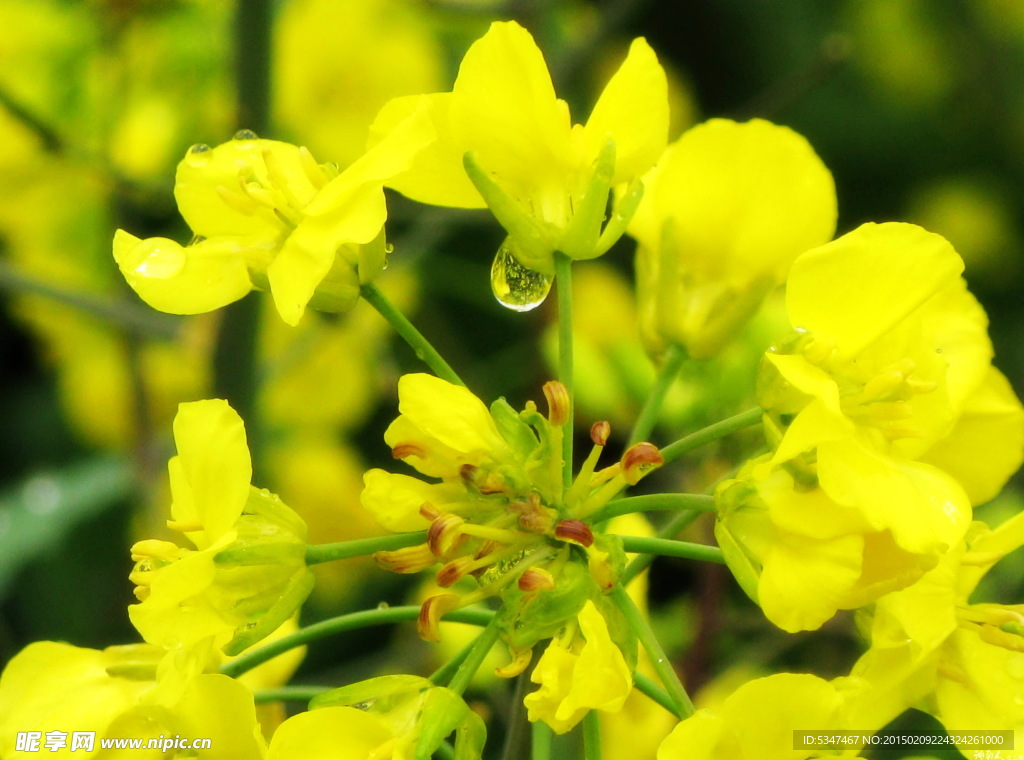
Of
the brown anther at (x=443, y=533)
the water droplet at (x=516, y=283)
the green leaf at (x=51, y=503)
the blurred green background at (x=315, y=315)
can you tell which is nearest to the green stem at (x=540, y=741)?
the brown anther at (x=443, y=533)

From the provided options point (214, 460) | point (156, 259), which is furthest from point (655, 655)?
point (156, 259)

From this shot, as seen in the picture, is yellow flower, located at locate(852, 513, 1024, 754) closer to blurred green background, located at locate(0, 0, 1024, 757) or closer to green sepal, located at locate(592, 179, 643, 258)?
green sepal, located at locate(592, 179, 643, 258)

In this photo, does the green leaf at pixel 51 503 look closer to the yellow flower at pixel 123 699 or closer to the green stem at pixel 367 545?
the yellow flower at pixel 123 699

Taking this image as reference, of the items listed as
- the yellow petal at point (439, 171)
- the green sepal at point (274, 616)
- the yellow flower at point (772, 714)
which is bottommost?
the yellow flower at point (772, 714)

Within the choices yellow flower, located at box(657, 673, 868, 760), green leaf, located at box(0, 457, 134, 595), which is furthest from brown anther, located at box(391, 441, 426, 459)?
green leaf, located at box(0, 457, 134, 595)

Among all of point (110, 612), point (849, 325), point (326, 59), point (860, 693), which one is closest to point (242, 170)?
point (849, 325)

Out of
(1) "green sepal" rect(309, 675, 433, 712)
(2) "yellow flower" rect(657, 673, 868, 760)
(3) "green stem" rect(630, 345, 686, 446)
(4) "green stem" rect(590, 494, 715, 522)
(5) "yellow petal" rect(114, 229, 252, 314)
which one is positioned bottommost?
(2) "yellow flower" rect(657, 673, 868, 760)
